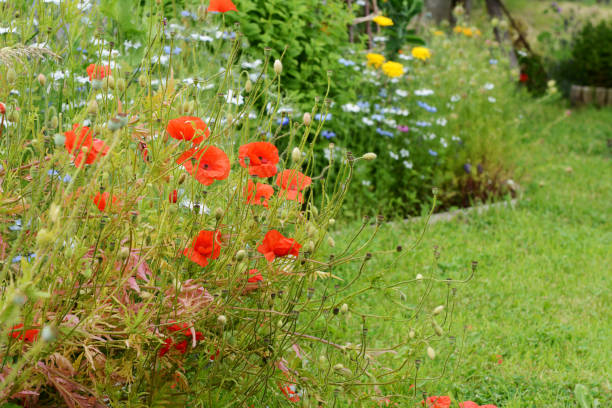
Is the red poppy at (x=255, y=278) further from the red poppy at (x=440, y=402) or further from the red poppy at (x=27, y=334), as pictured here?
the red poppy at (x=440, y=402)

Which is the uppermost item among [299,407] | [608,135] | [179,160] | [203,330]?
[179,160]

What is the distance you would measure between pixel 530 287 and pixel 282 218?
7.74ft

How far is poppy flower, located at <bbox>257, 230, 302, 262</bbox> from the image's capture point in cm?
166

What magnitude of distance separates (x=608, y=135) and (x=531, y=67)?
2.40 meters

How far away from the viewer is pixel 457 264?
395 cm

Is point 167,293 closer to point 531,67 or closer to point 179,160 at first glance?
point 179,160

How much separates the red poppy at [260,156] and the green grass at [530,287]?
0.48 meters

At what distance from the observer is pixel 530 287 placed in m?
3.74

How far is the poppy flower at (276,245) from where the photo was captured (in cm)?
166

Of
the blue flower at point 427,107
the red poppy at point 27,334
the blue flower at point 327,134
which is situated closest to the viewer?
the red poppy at point 27,334

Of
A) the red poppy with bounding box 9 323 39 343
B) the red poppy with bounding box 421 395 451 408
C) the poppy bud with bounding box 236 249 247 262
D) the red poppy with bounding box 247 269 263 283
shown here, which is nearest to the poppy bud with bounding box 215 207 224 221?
the poppy bud with bounding box 236 249 247 262

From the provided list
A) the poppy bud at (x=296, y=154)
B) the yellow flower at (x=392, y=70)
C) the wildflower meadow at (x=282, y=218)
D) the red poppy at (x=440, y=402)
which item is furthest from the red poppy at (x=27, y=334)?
the yellow flower at (x=392, y=70)

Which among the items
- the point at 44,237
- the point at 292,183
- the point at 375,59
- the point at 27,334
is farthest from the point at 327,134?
the point at 44,237

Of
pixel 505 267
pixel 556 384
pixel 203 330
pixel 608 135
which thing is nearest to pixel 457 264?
pixel 505 267
